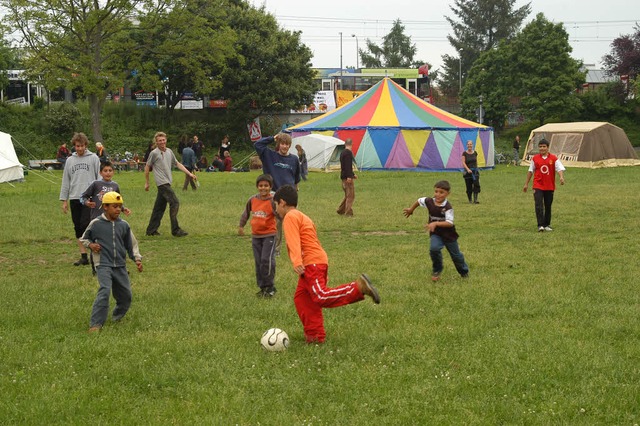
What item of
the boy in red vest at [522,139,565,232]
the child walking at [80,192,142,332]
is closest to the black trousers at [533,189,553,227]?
the boy in red vest at [522,139,565,232]

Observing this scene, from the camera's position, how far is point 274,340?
680 cm

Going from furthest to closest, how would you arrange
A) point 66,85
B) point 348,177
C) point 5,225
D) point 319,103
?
point 319,103, point 66,85, point 348,177, point 5,225

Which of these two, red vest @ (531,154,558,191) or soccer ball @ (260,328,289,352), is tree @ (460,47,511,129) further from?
soccer ball @ (260,328,289,352)

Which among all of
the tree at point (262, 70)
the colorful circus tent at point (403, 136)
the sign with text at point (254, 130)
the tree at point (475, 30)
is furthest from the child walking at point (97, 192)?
the tree at point (475, 30)

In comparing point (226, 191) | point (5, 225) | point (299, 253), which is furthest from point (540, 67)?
point (299, 253)

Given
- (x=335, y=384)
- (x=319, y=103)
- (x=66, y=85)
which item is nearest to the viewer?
(x=335, y=384)

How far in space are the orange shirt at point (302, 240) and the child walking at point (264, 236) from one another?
2.07 metres

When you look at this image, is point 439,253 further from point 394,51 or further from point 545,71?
point 394,51

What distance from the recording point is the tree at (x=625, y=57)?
6066 cm

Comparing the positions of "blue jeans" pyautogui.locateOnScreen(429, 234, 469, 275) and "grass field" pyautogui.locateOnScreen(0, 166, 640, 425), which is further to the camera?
"blue jeans" pyautogui.locateOnScreen(429, 234, 469, 275)

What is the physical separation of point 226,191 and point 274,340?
746 inches

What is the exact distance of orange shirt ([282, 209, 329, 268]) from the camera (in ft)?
23.4

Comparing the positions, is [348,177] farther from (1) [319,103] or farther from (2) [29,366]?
(1) [319,103]

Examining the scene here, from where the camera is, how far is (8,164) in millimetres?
28484
